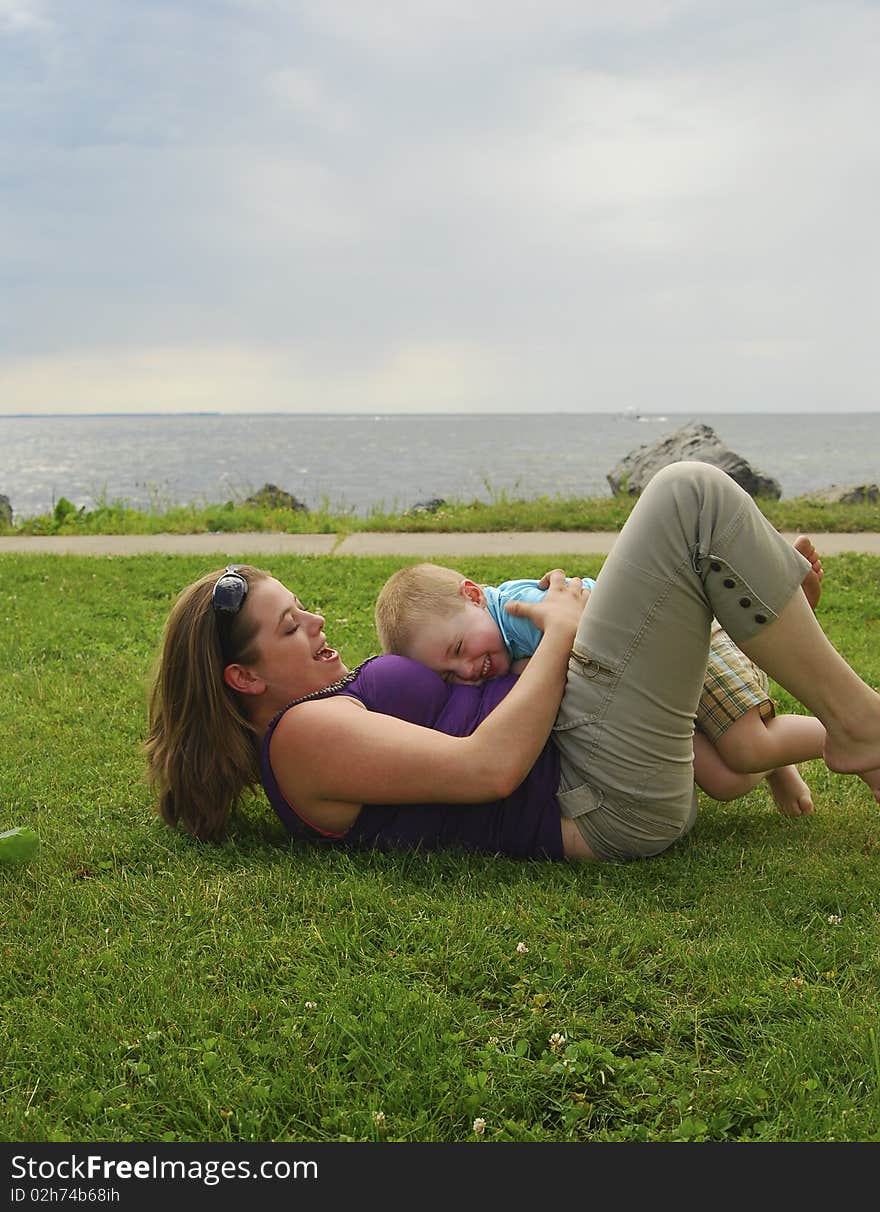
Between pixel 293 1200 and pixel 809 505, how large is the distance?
10983 mm

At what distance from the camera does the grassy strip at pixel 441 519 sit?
34.0 feet

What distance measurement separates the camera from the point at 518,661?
3479mm

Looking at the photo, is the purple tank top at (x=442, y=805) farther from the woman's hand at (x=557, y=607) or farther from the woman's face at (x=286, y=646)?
the woman's hand at (x=557, y=607)

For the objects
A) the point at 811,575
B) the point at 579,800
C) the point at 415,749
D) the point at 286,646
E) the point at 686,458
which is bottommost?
the point at 579,800

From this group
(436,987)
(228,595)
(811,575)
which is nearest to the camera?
(436,987)

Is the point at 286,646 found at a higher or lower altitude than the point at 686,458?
lower

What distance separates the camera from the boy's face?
3.35 meters

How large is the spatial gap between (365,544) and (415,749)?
7.15 metres

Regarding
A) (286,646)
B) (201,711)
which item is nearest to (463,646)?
(286,646)

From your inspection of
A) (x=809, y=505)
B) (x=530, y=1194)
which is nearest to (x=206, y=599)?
(x=530, y=1194)

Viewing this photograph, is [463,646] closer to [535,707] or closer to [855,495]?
[535,707]

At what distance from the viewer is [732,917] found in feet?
9.47

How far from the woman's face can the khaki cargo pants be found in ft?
2.54

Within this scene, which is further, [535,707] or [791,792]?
[791,792]
